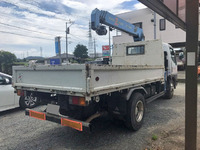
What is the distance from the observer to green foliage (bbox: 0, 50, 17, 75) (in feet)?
59.0

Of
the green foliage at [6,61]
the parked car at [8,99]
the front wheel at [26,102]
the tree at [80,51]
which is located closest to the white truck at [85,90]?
the parked car at [8,99]

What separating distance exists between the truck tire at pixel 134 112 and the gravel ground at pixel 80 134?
193mm

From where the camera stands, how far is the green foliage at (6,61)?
1797 cm

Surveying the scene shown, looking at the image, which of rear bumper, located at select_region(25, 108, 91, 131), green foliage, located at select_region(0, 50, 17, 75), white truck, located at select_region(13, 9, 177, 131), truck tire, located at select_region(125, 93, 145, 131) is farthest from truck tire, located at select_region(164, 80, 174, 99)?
green foliage, located at select_region(0, 50, 17, 75)

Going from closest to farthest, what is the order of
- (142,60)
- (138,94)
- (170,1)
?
(170,1), (138,94), (142,60)

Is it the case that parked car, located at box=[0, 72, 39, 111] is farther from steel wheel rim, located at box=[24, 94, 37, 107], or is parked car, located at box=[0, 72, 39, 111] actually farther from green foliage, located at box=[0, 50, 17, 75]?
green foliage, located at box=[0, 50, 17, 75]

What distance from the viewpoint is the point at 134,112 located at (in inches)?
148

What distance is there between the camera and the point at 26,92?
3873 mm

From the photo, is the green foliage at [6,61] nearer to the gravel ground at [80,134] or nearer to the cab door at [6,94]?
the cab door at [6,94]

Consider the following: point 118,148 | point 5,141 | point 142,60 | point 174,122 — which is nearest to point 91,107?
point 118,148

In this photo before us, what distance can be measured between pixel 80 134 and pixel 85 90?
171 cm

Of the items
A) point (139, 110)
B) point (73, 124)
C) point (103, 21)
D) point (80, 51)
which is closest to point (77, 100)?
point (73, 124)

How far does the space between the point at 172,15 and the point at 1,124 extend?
5660 mm

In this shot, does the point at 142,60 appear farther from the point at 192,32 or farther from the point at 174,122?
the point at 192,32
